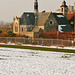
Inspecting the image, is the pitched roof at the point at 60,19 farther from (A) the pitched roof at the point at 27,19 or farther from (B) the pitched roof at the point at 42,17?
(A) the pitched roof at the point at 27,19

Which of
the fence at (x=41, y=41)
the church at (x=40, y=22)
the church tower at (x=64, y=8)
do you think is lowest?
the fence at (x=41, y=41)

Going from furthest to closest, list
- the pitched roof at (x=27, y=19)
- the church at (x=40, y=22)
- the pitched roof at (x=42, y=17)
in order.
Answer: the pitched roof at (x=27, y=19) → the pitched roof at (x=42, y=17) → the church at (x=40, y=22)

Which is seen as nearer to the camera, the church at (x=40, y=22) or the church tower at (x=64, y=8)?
the church at (x=40, y=22)

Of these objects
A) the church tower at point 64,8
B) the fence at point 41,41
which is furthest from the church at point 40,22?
the fence at point 41,41

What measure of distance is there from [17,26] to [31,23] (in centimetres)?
451

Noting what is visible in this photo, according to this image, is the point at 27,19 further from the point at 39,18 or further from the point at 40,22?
the point at 40,22

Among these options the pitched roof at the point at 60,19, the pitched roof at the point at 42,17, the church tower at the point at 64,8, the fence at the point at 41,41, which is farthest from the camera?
the church tower at the point at 64,8

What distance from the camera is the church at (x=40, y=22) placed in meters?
80.5

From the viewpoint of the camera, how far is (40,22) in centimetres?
8150

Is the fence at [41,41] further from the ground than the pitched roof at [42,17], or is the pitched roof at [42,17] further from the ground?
the pitched roof at [42,17]

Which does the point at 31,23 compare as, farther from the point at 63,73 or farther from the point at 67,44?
the point at 63,73

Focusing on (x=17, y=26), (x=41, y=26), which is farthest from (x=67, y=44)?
(x=17, y=26)

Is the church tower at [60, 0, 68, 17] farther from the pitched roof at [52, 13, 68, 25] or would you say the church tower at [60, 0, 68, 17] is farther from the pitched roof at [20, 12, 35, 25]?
the pitched roof at [20, 12, 35, 25]

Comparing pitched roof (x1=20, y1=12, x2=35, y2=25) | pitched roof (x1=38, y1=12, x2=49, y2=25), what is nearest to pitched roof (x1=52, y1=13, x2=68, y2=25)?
pitched roof (x1=38, y1=12, x2=49, y2=25)
